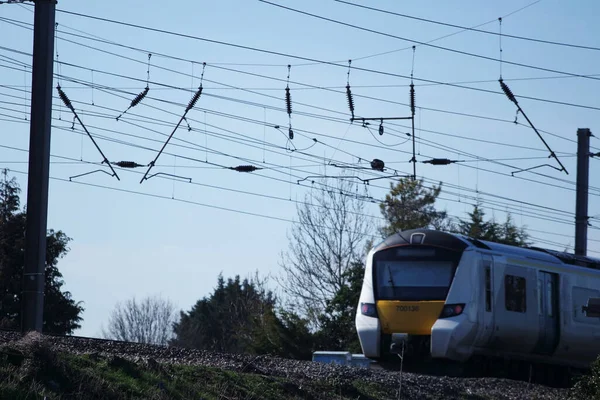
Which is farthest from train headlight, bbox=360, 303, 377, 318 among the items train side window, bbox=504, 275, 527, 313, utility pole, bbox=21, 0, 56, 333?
utility pole, bbox=21, 0, 56, 333

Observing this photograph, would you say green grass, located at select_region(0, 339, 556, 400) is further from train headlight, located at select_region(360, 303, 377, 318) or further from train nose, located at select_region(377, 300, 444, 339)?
train headlight, located at select_region(360, 303, 377, 318)

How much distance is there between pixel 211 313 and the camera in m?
69.0

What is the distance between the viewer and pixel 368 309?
21562mm

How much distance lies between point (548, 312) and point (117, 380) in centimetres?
1387

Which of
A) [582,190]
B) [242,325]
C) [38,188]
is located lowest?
[242,325]

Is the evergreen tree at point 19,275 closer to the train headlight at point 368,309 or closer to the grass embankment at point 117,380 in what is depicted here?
the train headlight at point 368,309

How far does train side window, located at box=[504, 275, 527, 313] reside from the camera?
21.4m

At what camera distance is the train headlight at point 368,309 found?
842 inches

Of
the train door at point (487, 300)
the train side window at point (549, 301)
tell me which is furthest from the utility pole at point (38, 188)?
the train side window at point (549, 301)

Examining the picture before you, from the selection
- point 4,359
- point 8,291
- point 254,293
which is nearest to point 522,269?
point 4,359

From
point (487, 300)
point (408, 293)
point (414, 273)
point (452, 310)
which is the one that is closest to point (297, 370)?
point (452, 310)

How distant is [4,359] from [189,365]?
275cm

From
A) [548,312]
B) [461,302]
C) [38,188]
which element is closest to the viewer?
[38,188]

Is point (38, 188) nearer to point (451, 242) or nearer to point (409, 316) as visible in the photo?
point (409, 316)
